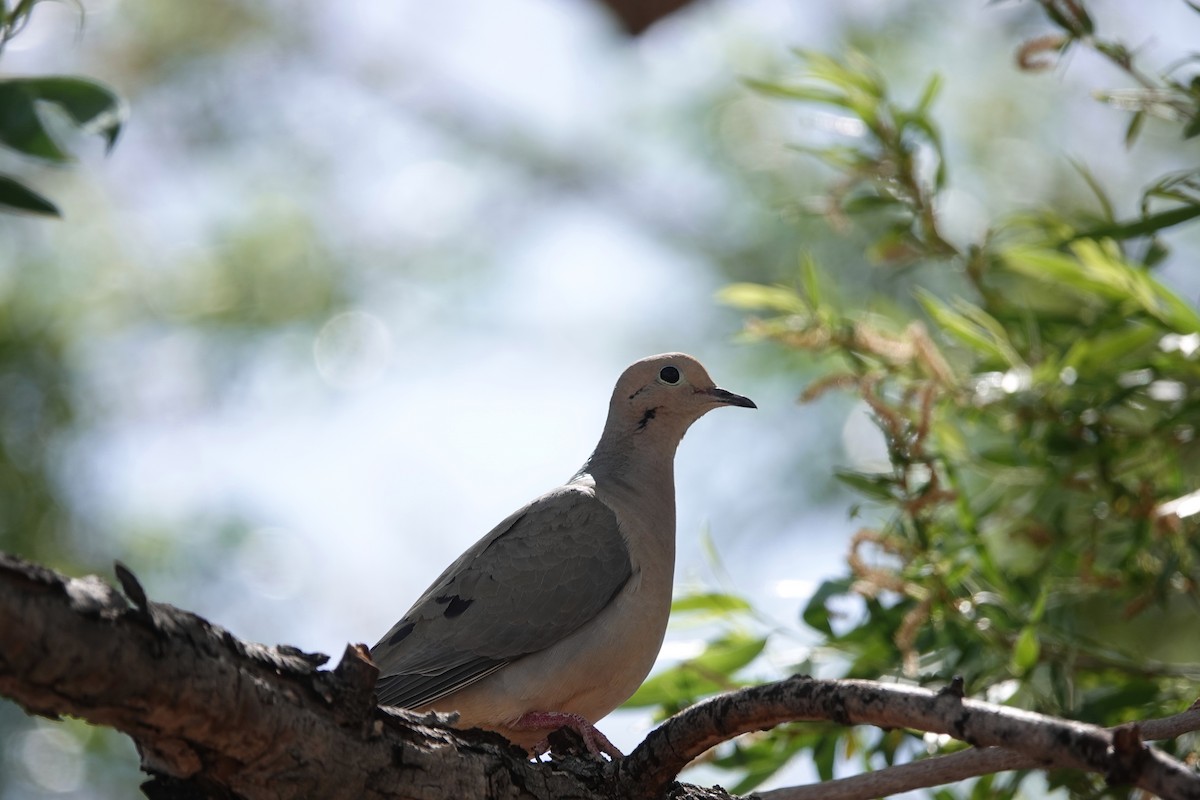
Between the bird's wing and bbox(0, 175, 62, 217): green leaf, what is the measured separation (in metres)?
1.34

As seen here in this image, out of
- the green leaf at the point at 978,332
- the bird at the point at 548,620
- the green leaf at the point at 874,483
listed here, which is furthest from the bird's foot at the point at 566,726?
the green leaf at the point at 978,332

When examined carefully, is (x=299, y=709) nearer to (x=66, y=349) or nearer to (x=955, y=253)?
(x=955, y=253)

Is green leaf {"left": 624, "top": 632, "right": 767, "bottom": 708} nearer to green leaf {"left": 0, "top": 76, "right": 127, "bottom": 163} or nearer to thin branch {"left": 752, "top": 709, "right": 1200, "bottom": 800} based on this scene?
thin branch {"left": 752, "top": 709, "right": 1200, "bottom": 800}

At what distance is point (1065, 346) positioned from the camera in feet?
12.8

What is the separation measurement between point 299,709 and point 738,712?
64 centimetres

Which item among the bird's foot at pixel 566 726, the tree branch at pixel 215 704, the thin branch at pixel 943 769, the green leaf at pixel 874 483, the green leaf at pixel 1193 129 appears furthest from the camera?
the green leaf at pixel 874 483

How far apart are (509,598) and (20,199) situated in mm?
1505

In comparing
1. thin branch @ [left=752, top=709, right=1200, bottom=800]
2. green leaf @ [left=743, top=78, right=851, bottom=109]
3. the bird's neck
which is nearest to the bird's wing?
the bird's neck

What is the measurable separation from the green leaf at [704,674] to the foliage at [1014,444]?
12mm

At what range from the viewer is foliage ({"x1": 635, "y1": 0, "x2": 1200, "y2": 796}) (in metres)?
3.36

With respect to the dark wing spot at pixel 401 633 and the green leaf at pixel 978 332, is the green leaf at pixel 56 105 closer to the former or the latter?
the dark wing spot at pixel 401 633

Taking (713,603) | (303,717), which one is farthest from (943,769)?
(713,603)

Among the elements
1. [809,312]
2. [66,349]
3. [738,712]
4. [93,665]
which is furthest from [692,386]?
[66,349]

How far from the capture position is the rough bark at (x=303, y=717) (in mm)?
1575
